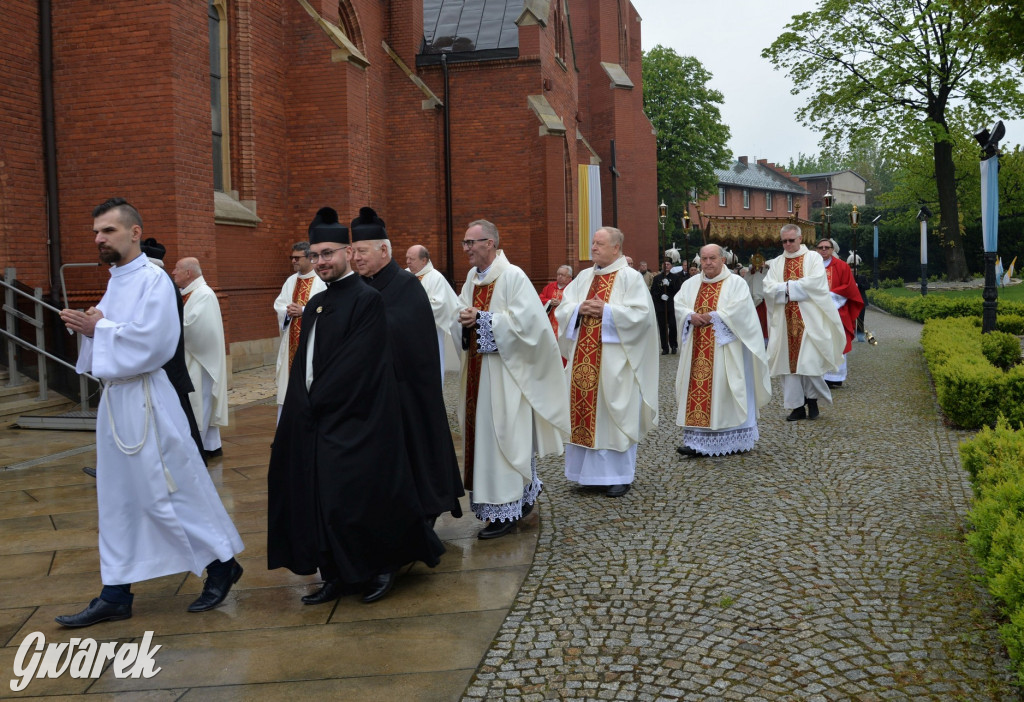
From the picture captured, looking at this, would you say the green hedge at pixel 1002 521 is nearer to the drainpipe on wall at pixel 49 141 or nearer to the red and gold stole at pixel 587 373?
the red and gold stole at pixel 587 373

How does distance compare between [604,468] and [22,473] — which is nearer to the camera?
[604,468]

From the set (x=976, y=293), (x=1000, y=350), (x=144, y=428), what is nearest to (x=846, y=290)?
(x=1000, y=350)

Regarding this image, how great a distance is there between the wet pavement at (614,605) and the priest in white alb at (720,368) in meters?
0.79

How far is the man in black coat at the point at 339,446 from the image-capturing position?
427 centimetres

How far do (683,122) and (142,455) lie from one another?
1733 inches

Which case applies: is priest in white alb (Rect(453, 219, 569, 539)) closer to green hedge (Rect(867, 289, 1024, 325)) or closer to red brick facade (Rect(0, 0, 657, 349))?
red brick facade (Rect(0, 0, 657, 349))

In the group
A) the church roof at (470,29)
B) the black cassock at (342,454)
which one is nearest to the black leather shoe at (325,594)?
the black cassock at (342,454)

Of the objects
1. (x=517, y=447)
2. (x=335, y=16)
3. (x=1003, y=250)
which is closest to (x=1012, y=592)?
(x=517, y=447)

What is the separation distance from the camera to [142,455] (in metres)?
4.25

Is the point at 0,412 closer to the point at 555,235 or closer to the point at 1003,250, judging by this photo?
the point at 555,235

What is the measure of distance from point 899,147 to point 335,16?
2364cm

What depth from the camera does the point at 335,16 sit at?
57.7 ft

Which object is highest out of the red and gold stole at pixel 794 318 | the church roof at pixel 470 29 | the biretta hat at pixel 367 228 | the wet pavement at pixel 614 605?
the church roof at pixel 470 29

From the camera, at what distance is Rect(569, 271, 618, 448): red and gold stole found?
6852mm
